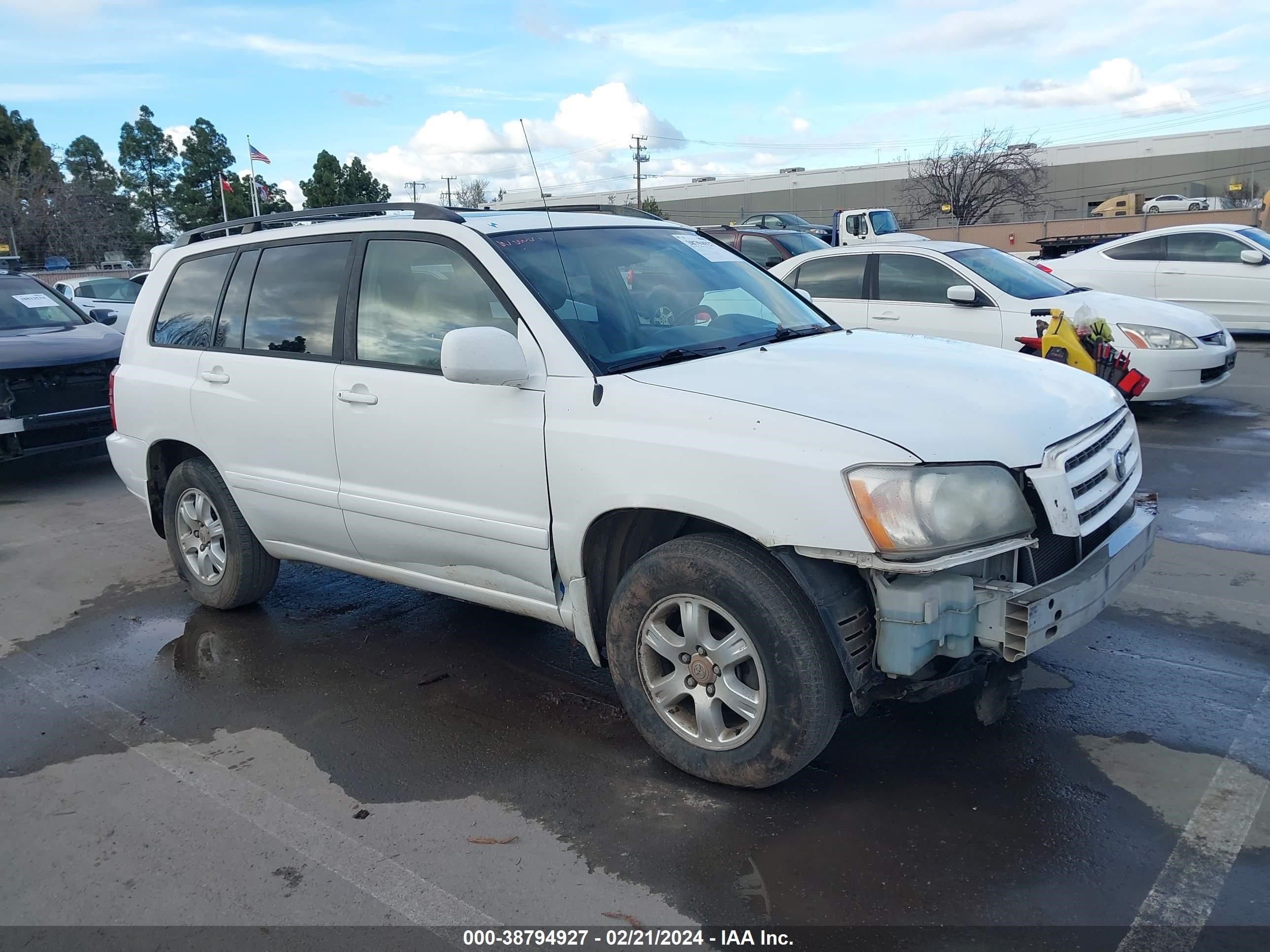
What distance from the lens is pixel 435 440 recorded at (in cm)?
400

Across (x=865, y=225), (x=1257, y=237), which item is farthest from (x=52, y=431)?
(x=865, y=225)

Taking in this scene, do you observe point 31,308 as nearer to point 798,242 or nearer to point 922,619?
point 922,619

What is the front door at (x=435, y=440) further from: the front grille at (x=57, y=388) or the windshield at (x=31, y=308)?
the windshield at (x=31, y=308)

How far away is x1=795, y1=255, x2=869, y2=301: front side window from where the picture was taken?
398 inches

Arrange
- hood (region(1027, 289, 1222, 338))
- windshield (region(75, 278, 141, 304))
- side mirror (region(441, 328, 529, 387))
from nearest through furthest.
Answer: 1. side mirror (region(441, 328, 529, 387))
2. hood (region(1027, 289, 1222, 338))
3. windshield (region(75, 278, 141, 304))

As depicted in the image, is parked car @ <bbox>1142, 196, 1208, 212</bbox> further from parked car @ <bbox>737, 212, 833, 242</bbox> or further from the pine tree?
the pine tree

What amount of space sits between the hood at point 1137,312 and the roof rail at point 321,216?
6591 mm

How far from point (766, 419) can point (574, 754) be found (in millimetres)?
1480

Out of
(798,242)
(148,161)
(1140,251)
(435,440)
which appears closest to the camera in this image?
(435,440)

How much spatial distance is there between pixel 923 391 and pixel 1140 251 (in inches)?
482

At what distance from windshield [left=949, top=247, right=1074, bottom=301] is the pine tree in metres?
68.2

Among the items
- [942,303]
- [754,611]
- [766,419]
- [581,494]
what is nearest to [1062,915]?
[754,611]

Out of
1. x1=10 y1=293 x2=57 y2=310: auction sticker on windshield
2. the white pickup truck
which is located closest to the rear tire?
x1=10 y1=293 x2=57 y2=310: auction sticker on windshield

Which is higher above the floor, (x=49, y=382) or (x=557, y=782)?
(x=49, y=382)
